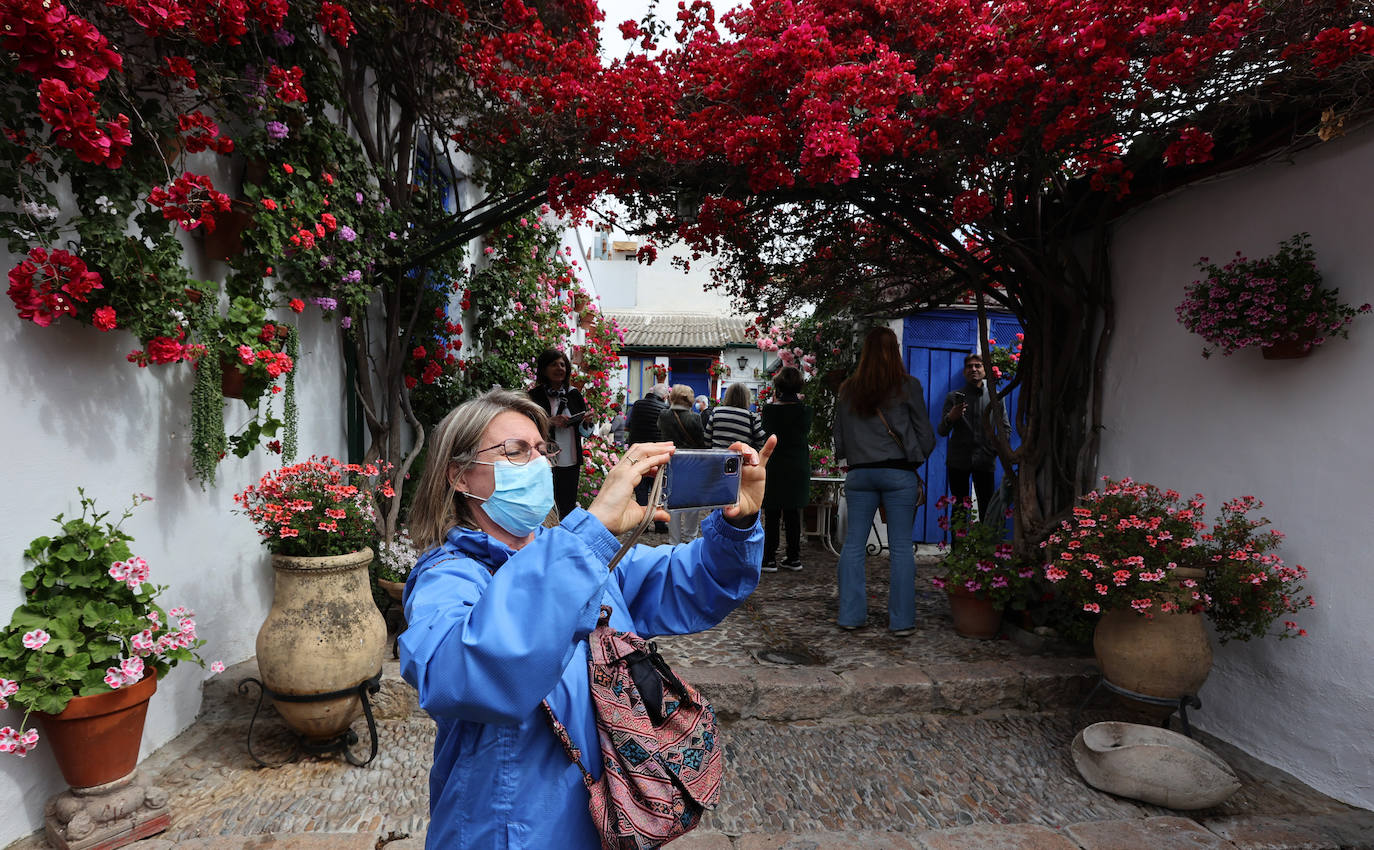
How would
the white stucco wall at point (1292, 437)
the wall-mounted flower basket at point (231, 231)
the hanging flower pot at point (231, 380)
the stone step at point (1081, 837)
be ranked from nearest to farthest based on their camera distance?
the stone step at point (1081, 837), the white stucco wall at point (1292, 437), the hanging flower pot at point (231, 380), the wall-mounted flower basket at point (231, 231)

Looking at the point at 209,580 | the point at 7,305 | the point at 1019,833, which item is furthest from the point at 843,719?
the point at 7,305

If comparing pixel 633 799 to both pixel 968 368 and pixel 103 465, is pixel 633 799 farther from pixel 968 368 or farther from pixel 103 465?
pixel 968 368

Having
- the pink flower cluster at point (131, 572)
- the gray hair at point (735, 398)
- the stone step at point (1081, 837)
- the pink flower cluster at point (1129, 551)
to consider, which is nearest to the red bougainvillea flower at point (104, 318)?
the pink flower cluster at point (131, 572)

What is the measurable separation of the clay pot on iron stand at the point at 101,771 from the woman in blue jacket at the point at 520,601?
1.85 metres

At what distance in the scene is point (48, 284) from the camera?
7.34ft

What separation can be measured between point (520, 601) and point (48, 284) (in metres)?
2.26

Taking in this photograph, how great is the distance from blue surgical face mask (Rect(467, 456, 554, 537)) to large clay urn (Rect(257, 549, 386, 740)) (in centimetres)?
207

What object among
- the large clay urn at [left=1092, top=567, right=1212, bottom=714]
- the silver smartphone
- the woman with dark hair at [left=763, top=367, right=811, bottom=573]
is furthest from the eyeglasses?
the woman with dark hair at [left=763, top=367, right=811, bottom=573]

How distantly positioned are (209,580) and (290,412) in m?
0.85

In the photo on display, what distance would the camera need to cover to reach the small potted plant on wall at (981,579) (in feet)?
14.4

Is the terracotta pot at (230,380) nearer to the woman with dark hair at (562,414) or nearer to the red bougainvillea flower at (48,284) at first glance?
the red bougainvillea flower at (48,284)

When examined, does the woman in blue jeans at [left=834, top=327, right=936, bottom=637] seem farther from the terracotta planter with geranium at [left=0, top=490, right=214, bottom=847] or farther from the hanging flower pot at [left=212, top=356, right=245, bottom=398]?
the terracotta planter with geranium at [left=0, top=490, right=214, bottom=847]

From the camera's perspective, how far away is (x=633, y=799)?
1181mm

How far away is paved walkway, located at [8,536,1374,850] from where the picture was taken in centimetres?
270
